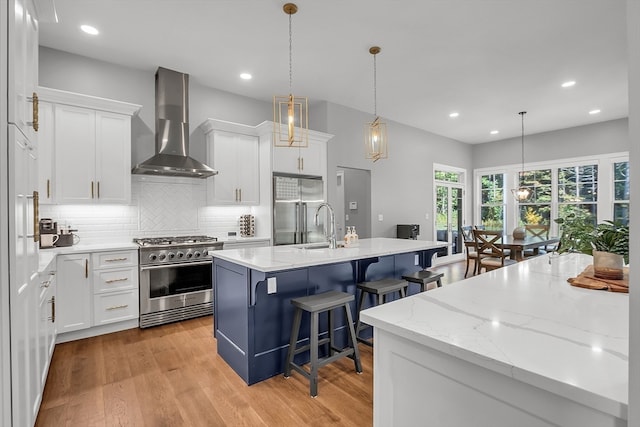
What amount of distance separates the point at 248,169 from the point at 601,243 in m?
3.97

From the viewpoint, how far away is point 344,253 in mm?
2711

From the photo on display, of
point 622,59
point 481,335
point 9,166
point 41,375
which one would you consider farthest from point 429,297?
point 622,59

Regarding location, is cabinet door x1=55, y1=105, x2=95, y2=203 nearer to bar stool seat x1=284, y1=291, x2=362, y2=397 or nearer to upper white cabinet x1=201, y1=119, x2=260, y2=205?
upper white cabinet x1=201, y1=119, x2=260, y2=205

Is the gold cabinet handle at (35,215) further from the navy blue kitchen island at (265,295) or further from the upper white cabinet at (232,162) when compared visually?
the upper white cabinet at (232,162)

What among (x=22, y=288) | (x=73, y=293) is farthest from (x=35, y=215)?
(x=73, y=293)

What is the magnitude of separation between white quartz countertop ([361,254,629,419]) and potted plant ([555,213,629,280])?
0.20 meters

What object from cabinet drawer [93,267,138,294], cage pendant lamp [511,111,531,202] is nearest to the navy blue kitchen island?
cabinet drawer [93,267,138,294]

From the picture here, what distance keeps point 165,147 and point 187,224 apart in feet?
3.50

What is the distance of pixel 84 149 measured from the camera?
11.2 ft

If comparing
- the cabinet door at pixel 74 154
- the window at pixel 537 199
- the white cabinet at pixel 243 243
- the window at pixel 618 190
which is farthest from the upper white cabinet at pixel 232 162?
the window at pixel 618 190

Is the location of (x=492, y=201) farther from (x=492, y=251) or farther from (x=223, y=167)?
(x=223, y=167)

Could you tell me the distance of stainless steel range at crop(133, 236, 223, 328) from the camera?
11.5 ft

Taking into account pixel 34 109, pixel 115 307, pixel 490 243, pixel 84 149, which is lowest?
pixel 115 307

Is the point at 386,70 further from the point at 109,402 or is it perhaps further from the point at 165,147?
the point at 109,402
